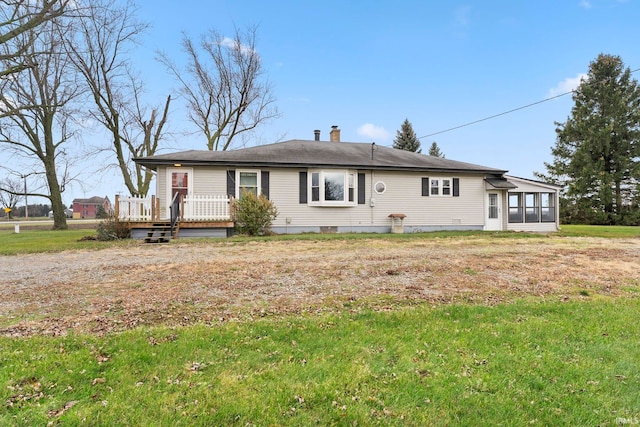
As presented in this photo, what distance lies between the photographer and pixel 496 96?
20.0 metres

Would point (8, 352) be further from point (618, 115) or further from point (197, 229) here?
point (618, 115)

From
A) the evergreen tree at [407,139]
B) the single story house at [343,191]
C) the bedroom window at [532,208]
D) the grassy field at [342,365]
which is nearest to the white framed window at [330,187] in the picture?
the single story house at [343,191]

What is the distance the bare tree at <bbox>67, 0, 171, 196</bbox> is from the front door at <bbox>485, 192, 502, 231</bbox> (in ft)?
64.2

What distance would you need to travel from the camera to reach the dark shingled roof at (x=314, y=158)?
13083 mm

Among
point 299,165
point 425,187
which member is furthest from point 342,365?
point 425,187

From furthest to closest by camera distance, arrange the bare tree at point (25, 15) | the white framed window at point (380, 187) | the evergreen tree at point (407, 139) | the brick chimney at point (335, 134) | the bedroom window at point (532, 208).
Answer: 1. the evergreen tree at point (407, 139)
2. the brick chimney at point (335, 134)
3. the bedroom window at point (532, 208)
4. the white framed window at point (380, 187)
5. the bare tree at point (25, 15)

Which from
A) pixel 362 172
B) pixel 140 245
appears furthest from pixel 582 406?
pixel 362 172

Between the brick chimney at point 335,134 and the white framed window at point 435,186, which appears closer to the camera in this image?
the white framed window at point 435,186

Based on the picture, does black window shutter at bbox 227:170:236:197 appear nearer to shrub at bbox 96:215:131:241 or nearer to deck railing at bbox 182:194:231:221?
deck railing at bbox 182:194:231:221

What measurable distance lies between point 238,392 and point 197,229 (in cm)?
1058

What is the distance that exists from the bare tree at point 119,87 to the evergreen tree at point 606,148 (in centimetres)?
3310

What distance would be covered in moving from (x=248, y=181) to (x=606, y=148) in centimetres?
2864

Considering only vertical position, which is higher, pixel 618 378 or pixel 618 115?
pixel 618 115

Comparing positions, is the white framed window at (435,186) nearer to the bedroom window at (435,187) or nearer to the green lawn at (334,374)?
the bedroom window at (435,187)
